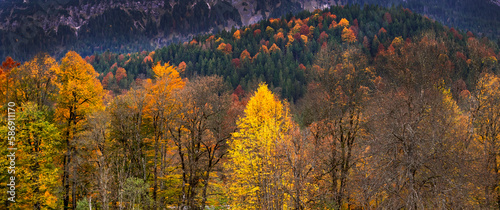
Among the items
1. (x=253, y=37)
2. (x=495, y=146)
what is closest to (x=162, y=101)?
(x=495, y=146)

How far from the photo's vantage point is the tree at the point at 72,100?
32.2 meters

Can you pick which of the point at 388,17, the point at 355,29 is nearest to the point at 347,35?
the point at 355,29

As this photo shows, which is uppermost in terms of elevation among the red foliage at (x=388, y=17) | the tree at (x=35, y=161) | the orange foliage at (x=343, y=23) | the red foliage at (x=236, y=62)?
the red foliage at (x=388, y=17)

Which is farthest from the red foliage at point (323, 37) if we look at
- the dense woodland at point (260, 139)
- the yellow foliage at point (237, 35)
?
the dense woodland at point (260, 139)

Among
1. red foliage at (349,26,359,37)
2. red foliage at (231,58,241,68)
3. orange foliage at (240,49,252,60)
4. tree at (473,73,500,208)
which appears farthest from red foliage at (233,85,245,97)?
red foliage at (349,26,359,37)

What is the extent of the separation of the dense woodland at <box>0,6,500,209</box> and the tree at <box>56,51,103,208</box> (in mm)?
133

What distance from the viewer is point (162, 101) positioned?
102ft

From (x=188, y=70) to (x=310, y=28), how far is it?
68739mm

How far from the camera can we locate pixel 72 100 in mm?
32250

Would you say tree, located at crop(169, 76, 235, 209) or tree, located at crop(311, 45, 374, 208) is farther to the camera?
tree, located at crop(169, 76, 235, 209)

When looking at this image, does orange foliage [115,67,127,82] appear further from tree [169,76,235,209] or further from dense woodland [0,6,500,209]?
tree [169,76,235,209]

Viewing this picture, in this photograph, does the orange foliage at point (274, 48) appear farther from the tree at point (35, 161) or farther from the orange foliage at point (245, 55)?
the tree at point (35, 161)

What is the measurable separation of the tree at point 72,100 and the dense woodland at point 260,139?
5.2 inches

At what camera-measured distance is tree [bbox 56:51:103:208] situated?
32.2 m
